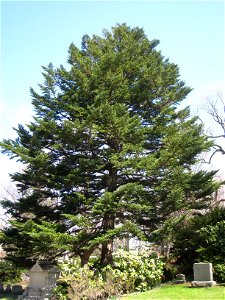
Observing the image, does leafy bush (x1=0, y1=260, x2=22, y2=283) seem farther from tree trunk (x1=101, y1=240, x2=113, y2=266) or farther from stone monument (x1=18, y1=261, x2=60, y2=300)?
tree trunk (x1=101, y1=240, x2=113, y2=266)

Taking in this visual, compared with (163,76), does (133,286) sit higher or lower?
lower

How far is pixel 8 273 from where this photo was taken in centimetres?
2153

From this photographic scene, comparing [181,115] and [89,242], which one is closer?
[89,242]

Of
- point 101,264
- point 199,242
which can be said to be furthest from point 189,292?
point 101,264

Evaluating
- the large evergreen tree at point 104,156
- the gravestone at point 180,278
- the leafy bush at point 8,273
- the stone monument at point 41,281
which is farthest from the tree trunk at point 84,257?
the leafy bush at point 8,273

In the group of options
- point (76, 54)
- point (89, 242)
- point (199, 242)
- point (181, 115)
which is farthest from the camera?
point (181, 115)

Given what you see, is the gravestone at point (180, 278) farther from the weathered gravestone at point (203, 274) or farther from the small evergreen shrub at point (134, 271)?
the weathered gravestone at point (203, 274)

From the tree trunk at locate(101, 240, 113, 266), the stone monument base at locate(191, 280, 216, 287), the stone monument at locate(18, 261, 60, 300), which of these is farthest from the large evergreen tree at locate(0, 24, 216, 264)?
the stone monument base at locate(191, 280, 216, 287)

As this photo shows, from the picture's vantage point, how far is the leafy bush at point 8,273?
2128cm

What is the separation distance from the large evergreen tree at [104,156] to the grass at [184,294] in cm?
258

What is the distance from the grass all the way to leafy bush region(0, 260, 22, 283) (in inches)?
470

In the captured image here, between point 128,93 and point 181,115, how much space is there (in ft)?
13.5

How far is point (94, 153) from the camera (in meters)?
17.3

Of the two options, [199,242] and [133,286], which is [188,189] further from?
[133,286]
